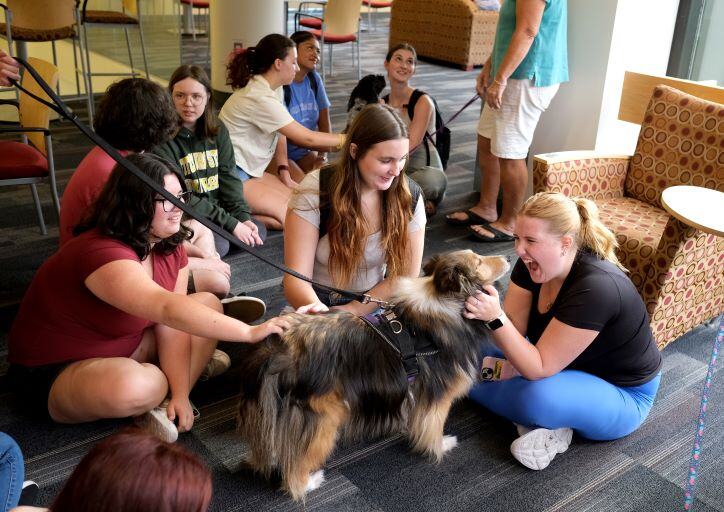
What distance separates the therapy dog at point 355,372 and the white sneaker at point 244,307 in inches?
33.0

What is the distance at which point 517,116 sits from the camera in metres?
4.14

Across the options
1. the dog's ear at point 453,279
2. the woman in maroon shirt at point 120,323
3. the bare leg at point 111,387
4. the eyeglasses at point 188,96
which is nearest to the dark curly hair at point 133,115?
the eyeglasses at point 188,96

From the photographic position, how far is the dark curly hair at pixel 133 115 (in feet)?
9.16

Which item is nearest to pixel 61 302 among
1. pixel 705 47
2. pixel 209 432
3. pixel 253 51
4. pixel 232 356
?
pixel 209 432

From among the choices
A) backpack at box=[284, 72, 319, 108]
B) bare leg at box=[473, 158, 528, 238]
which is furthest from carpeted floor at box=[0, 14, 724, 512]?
backpack at box=[284, 72, 319, 108]

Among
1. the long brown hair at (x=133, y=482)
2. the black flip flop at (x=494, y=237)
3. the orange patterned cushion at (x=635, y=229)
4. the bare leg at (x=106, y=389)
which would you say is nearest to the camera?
A: the long brown hair at (x=133, y=482)

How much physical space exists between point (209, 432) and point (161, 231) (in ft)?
2.45

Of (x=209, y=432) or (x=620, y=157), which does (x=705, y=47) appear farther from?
(x=209, y=432)

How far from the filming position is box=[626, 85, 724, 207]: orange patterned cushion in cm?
331

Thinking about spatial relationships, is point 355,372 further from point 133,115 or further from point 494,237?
point 494,237

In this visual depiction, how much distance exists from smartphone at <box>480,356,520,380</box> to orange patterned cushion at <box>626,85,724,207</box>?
Answer: 1.59 meters

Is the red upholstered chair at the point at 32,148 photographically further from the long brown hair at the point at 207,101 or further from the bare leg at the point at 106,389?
the bare leg at the point at 106,389

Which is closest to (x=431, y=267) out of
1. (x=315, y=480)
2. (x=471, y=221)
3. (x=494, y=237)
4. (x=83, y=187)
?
(x=315, y=480)

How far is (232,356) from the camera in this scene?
291cm
